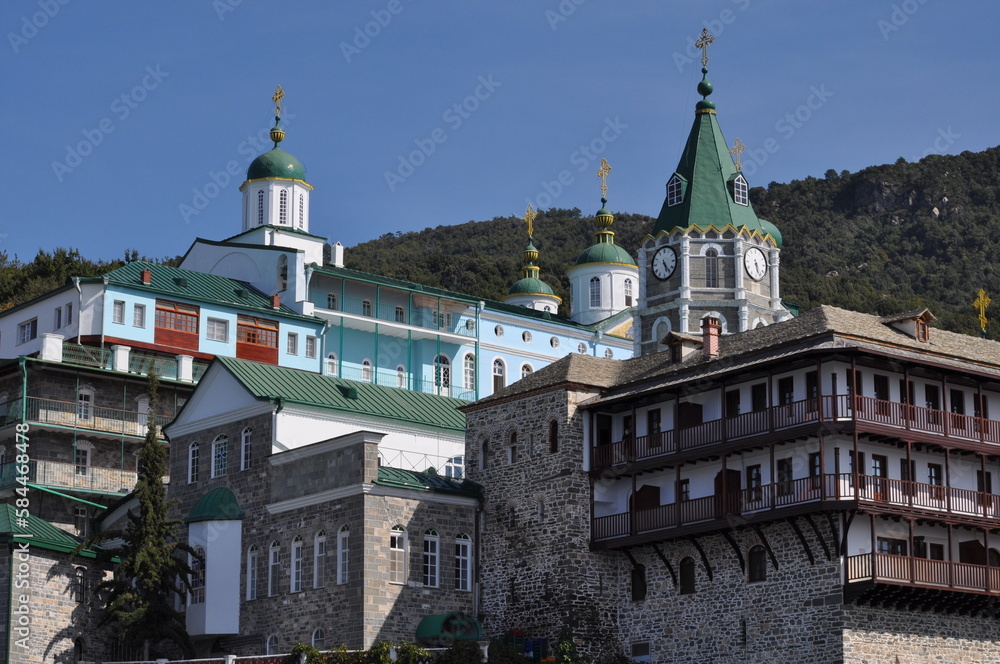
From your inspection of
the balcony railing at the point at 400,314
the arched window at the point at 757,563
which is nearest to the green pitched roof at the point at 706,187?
the balcony railing at the point at 400,314

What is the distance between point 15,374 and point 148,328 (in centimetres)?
619

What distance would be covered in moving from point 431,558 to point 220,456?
8.81 m

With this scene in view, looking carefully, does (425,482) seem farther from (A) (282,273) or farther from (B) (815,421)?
(A) (282,273)

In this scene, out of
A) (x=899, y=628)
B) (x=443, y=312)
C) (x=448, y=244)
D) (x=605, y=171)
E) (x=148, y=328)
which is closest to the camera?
(x=899, y=628)

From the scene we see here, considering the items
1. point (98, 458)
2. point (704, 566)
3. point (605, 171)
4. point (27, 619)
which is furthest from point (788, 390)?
point (605, 171)

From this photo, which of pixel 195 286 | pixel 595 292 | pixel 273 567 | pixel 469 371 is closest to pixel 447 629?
pixel 273 567

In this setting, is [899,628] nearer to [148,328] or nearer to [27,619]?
[27,619]

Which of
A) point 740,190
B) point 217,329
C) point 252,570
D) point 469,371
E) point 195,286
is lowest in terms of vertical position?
point 252,570

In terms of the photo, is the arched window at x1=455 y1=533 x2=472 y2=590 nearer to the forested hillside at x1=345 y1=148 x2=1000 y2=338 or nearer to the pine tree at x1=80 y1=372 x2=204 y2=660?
the pine tree at x1=80 y1=372 x2=204 y2=660

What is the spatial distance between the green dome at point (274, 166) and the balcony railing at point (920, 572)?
45.6 meters

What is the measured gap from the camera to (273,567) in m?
50.5

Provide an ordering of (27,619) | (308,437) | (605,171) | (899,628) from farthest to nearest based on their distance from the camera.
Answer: (605,171)
(308,437)
(27,619)
(899,628)

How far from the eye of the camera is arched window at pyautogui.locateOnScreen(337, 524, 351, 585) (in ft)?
157

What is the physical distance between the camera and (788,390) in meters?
44.5
